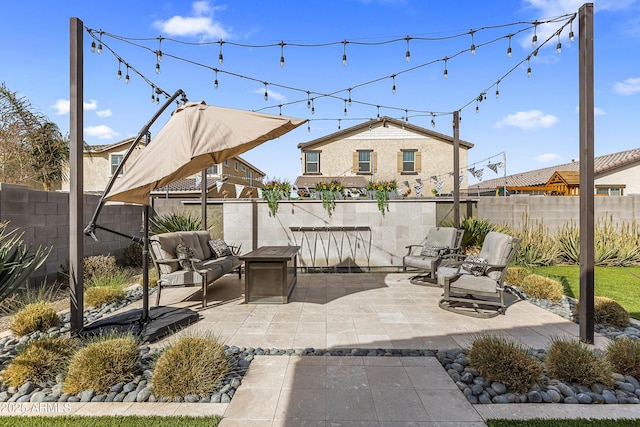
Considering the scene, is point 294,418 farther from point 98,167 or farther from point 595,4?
point 98,167

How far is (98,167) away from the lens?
62.7ft

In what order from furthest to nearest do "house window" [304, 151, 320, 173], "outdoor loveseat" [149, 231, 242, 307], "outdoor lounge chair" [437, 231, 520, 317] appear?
"house window" [304, 151, 320, 173] < "outdoor loveseat" [149, 231, 242, 307] < "outdoor lounge chair" [437, 231, 520, 317]

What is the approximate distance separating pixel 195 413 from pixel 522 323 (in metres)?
4.12

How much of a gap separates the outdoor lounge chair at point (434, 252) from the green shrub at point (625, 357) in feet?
10.7

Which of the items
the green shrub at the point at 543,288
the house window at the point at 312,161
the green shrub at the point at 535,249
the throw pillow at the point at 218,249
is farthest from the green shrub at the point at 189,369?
the house window at the point at 312,161

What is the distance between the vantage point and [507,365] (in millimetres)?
2697

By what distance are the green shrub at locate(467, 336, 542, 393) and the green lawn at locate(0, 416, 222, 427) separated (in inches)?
88.4

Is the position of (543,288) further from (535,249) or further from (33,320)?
(33,320)

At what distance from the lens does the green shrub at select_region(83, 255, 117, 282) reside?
670cm

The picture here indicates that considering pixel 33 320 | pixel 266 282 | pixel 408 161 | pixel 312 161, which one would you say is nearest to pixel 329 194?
pixel 266 282

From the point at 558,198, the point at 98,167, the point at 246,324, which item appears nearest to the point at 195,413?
the point at 246,324

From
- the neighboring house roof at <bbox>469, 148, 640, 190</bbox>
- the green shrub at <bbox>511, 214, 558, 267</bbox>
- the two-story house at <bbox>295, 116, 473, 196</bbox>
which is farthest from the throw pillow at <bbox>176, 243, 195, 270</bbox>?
the neighboring house roof at <bbox>469, 148, 640, 190</bbox>

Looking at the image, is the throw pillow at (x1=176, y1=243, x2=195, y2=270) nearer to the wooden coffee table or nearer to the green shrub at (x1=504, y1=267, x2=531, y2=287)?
the wooden coffee table

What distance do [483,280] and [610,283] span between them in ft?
12.4
